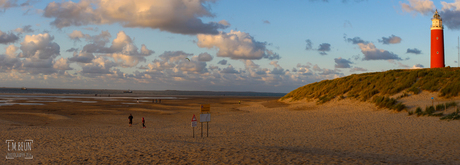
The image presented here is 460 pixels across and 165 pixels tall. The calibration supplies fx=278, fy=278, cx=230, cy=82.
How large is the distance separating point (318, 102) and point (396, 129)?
18.5 m

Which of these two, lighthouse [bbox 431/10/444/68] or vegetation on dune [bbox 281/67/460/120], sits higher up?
lighthouse [bbox 431/10/444/68]

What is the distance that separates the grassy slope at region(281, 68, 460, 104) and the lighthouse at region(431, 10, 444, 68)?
7.08 meters

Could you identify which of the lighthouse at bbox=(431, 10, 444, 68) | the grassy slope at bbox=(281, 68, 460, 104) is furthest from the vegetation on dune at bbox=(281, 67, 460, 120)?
the lighthouse at bbox=(431, 10, 444, 68)

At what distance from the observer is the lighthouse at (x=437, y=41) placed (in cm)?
4103

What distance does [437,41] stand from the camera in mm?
41156

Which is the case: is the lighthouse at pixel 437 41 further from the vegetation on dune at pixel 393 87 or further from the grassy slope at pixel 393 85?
the vegetation on dune at pixel 393 87

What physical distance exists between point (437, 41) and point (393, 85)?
15.9 meters

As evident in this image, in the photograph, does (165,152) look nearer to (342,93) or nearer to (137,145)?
(137,145)

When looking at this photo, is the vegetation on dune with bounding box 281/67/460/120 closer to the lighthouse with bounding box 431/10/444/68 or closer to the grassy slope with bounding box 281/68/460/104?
the grassy slope with bounding box 281/68/460/104

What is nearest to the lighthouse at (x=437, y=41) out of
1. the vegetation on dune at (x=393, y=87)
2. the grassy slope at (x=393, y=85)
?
the grassy slope at (x=393, y=85)

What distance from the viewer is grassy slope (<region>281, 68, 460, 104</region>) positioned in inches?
1131

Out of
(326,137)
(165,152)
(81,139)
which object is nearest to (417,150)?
(326,137)

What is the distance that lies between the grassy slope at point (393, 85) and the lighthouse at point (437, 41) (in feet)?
23.2

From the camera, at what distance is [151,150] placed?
34.3 ft
